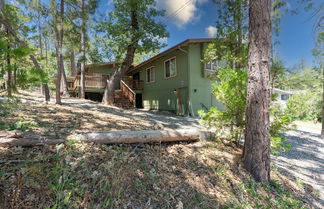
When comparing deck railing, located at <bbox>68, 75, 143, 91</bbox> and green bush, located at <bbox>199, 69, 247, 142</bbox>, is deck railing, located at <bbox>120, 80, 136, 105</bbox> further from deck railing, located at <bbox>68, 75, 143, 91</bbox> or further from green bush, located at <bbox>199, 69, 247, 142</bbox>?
green bush, located at <bbox>199, 69, 247, 142</bbox>

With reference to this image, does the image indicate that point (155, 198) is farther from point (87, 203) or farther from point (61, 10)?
point (61, 10)

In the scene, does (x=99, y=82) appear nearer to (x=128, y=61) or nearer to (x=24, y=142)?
(x=128, y=61)

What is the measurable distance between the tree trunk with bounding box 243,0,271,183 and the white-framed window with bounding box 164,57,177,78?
7672 mm

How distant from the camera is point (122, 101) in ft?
37.3

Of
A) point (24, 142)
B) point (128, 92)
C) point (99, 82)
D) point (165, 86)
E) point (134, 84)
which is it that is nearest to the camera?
point (24, 142)

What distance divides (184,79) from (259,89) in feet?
23.0

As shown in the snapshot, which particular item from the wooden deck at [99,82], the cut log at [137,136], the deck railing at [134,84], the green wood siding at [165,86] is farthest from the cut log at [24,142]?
the deck railing at [134,84]

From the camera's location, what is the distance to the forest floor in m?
1.45

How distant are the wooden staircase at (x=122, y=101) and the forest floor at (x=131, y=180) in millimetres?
8378

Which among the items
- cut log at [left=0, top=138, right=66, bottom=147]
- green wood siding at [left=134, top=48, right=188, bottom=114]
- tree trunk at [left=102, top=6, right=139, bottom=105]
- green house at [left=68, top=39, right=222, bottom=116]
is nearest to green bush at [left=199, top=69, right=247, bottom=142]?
cut log at [left=0, top=138, right=66, bottom=147]

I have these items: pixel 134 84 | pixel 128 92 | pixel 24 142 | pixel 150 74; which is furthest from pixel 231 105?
pixel 134 84

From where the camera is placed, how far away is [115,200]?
5.13 ft

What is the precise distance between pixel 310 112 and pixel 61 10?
19852 mm

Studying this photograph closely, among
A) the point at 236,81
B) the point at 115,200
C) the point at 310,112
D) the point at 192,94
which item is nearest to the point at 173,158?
the point at 115,200
